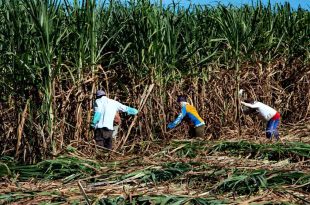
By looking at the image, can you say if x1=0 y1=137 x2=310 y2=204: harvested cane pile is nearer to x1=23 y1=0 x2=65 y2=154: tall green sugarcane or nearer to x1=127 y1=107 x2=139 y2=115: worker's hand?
x1=23 y1=0 x2=65 y2=154: tall green sugarcane

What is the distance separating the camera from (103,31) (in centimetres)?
885

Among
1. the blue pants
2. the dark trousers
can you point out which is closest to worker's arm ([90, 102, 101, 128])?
the dark trousers

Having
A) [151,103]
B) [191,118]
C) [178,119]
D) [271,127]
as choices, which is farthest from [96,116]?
[271,127]

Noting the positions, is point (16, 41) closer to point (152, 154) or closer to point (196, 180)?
point (152, 154)

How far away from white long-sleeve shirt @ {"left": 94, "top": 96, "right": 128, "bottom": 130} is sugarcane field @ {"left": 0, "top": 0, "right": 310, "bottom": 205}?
0.01m

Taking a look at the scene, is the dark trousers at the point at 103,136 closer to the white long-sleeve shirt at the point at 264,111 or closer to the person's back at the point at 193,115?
the person's back at the point at 193,115

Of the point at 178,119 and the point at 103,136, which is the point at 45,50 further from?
the point at 178,119

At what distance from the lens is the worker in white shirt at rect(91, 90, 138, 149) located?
8328 millimetres

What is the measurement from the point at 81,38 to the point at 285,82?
548 cm

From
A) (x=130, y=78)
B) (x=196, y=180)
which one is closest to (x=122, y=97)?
(x=130, y=78)

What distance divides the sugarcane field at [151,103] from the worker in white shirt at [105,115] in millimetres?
15

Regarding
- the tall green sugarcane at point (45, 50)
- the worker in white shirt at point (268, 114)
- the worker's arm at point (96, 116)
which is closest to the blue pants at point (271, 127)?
the worker in white shirt at point (268, 114)

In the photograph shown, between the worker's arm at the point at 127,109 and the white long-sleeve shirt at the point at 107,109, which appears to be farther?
the worker's arm at the point at 127,109

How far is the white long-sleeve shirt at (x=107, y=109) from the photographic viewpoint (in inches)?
328
